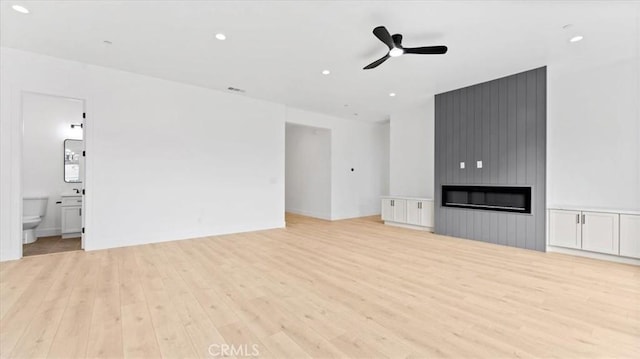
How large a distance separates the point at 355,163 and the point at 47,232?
285 inches

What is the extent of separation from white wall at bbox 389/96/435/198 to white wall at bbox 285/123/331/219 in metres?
1.85

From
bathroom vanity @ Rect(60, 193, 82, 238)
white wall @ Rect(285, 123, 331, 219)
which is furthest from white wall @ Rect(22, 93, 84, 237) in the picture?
white wall @ Rect(285, 123, 331, 219)

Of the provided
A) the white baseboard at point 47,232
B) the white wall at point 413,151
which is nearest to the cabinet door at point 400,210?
the white wall at point 413,151

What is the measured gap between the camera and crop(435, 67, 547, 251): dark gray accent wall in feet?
14.9

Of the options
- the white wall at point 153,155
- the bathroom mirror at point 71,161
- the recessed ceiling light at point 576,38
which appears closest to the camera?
the recessed ceiling light at point 576,38

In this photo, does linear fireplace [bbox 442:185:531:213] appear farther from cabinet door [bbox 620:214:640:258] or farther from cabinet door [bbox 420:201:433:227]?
cabinet door [bbox 620:214:640:258]

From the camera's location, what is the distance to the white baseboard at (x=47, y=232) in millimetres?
5393

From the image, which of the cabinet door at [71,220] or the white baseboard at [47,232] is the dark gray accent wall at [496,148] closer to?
the cabinet door at [71,220]

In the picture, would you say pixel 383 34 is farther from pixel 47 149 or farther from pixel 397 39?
pixel 47 149

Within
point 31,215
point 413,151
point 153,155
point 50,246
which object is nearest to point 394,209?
point 413,151

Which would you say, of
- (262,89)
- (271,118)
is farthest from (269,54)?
(271,118)

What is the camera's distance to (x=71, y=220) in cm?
534

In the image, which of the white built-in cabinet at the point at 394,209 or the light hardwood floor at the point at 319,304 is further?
the white built-in cabinet at the point at 394,209

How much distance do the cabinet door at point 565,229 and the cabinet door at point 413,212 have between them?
2.34 m
